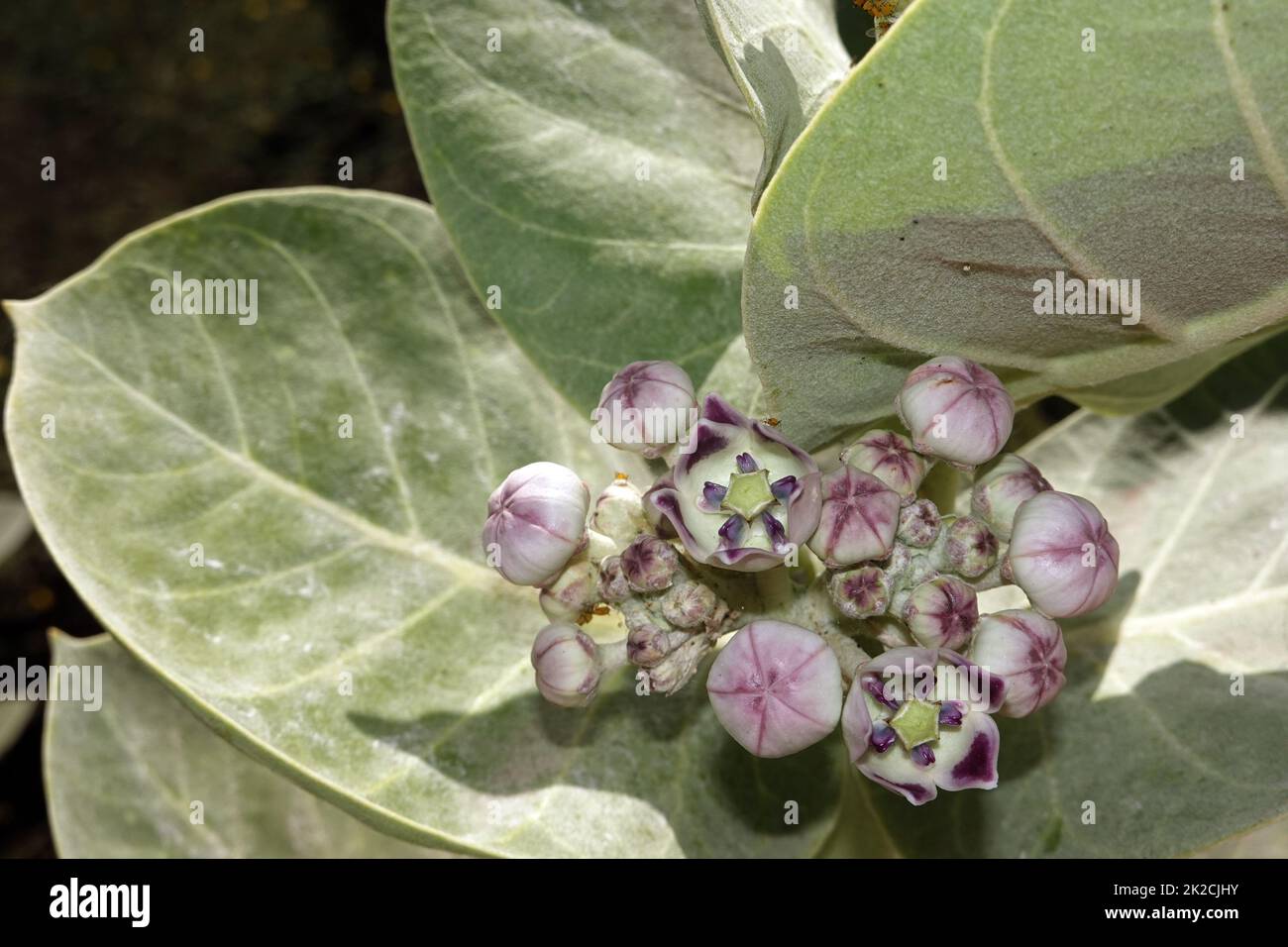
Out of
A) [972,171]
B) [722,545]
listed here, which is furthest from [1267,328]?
[722,545]

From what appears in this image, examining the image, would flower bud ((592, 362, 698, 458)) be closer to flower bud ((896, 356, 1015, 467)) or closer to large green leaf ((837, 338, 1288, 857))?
flower bud ((896, 356, 1015, 467))

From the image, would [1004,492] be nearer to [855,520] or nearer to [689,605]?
[855,520]

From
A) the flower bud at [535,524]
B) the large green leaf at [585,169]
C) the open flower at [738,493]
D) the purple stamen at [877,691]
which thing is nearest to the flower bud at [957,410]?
the open flower at [738,493]

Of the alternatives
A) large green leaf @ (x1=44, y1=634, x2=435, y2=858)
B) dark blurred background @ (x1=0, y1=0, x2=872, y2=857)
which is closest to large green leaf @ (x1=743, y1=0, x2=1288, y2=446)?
large green leaf @ (x1=44, y1=634, x2=435, y2=858)

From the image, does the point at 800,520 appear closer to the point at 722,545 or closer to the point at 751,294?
the point at 722,545

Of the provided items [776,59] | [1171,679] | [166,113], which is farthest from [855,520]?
[166,113]

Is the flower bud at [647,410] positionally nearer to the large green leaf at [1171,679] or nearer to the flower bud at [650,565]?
the flower bud at [650,565]
